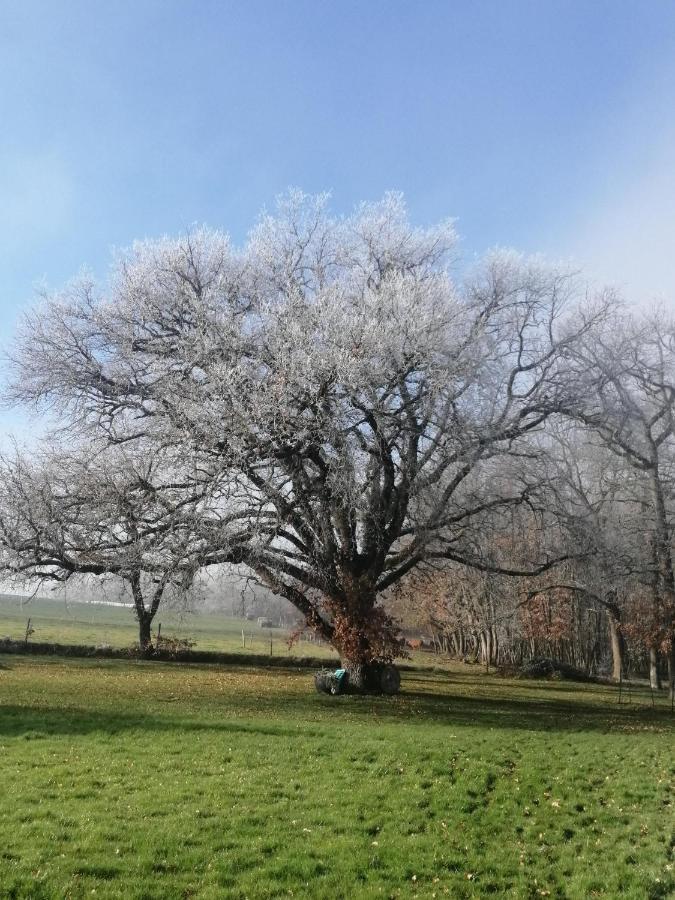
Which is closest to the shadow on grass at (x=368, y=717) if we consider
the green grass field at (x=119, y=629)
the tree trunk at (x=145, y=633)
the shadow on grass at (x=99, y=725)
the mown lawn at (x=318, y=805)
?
the shadow on grass at (x=99, y=725)

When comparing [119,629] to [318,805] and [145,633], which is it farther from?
[318,805]

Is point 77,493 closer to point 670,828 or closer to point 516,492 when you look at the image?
point 516,492

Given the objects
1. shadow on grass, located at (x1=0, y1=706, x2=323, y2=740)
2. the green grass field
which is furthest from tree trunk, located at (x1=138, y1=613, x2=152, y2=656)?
shadow on grass, located at (x1=0, y1=706, x2=323, y2=740)

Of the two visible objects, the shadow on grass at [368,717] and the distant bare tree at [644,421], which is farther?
the distant bare tree at [644,421]

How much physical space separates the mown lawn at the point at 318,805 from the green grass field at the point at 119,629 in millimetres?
9301

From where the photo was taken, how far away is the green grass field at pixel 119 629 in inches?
1540

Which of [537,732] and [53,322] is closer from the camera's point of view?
[537,732]

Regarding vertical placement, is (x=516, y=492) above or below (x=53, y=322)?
below

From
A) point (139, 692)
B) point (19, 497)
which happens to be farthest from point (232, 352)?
point (139, 692)

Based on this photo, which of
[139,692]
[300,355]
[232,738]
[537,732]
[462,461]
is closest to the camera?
[232,738]

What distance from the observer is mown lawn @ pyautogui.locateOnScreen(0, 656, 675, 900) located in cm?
605

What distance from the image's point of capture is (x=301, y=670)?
31.8m

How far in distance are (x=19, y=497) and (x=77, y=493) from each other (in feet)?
5.36

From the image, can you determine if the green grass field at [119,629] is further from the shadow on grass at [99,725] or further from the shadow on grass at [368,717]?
the shadow on grass at [99,725]
